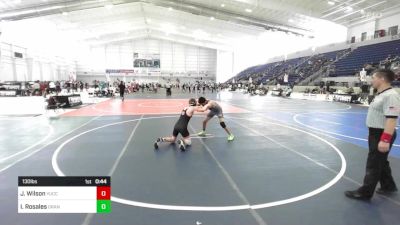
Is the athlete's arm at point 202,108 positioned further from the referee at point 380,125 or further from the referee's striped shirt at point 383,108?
the referee's striped shirt at point 383,108

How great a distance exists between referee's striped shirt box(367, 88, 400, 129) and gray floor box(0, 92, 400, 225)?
1.21 m

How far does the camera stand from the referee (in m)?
3.87

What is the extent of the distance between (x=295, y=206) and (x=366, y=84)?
975 inches

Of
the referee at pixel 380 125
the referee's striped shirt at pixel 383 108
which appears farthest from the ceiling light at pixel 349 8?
the referee's striped shirt at pixel 383 108

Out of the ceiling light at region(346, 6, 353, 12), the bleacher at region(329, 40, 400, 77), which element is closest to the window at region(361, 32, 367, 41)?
the bleacher at region(329, 40, 400, 77)

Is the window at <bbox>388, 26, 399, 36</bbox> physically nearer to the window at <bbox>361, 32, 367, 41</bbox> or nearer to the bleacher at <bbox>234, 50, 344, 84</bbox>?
the window at <bbox>361, 32, 367, 41</bbox>

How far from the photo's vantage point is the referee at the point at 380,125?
3.87 m

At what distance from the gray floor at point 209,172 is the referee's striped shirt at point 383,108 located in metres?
1.21

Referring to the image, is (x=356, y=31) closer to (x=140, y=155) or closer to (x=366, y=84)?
(x=366, y=84)

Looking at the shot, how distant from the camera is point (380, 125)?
4.14 m

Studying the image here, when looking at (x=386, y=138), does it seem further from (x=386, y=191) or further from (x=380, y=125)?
(x=386, y=191)

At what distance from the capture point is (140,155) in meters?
6.97

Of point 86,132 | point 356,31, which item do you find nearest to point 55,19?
point 86,132
